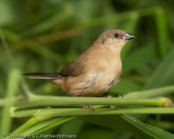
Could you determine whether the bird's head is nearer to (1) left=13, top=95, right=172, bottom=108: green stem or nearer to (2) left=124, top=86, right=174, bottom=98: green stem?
(2) left=124, top=86, right=174, bottom=98: green stem

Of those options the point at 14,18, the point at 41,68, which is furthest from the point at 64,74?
the point at 14,18

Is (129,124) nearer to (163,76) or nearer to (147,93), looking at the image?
(147,93)

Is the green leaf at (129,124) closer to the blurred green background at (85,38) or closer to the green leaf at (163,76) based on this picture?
the green leaf at (163,76)

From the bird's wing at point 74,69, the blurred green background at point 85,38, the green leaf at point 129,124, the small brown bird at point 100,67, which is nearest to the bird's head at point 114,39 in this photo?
the small brown bird at point 100,67

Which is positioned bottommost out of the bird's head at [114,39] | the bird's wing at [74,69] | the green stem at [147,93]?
the green stem at [147,93]

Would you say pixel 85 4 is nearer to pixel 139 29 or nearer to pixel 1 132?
pixel 139 29

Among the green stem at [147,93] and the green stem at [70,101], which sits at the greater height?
the green stem at [70,101]

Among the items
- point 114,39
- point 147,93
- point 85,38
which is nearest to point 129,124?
point 147,93

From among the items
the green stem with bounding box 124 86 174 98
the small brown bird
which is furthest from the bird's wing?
the green stem with bounding box 124 86 174 98

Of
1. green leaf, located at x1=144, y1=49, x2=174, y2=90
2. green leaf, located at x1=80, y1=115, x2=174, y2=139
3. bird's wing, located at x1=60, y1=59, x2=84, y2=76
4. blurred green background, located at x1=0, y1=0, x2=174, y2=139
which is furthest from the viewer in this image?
blurred green background, located at x1=0, y1=0, x2=174, y2=139
